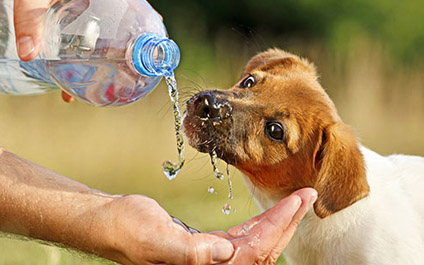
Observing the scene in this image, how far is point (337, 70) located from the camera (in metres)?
9.55

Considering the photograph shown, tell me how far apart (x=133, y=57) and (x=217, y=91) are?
0.64m

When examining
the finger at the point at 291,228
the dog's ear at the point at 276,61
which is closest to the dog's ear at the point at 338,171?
the finger at the point at 291,228

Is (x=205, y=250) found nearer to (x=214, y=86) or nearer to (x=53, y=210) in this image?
(x=53, y=210)

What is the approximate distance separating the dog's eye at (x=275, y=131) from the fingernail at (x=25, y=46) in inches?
49.5

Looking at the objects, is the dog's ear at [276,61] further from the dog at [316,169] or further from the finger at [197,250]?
the finger at [197,250]

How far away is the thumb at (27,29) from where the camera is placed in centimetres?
285

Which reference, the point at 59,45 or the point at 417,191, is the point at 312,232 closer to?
the point at 417,191

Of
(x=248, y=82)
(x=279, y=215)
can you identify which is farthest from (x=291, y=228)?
(x=248, y=82)

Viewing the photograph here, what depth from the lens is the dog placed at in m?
3.31

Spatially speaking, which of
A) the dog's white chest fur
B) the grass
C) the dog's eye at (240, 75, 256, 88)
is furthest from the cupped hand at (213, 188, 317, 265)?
the grass

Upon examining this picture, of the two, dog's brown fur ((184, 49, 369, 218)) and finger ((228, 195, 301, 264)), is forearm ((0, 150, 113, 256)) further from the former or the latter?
dog's brown fur ((184, 49, 369, 218))

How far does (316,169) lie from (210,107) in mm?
639

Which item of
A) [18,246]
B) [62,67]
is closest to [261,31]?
[18,246]

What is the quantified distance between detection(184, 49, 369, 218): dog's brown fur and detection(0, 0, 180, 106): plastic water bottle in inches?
15.0
